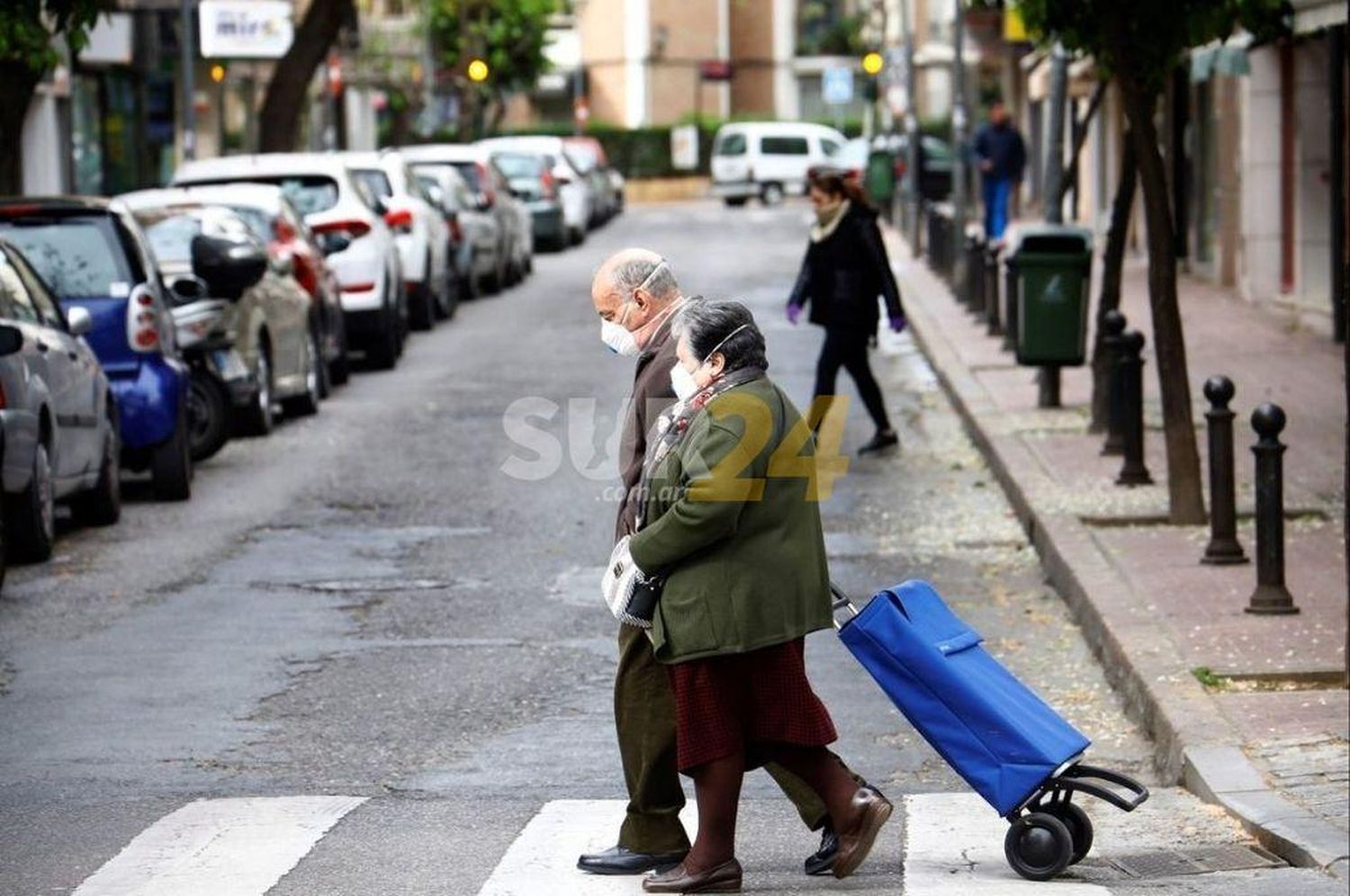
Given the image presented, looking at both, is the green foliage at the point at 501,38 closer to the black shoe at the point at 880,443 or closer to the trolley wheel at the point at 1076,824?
the black shoe at the point at 880,443

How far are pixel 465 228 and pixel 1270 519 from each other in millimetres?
21170

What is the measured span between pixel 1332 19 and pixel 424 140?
55.3 m

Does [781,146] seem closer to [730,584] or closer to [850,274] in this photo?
[850,274]

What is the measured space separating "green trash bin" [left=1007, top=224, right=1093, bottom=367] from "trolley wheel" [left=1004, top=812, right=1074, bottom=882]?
36.7 ft

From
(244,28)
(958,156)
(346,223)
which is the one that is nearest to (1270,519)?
(346,223)

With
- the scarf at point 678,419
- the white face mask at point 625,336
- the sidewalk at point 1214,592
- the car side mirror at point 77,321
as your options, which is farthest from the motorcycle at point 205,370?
the scarf at point 678,419

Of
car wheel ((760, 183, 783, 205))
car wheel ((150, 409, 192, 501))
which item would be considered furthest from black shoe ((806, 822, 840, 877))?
car wheel ((760, 183, 783, 205))

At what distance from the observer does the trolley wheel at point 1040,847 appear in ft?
23.3

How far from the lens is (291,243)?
20328 millimetres

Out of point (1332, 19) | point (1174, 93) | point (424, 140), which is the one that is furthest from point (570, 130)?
point (1332, 19)

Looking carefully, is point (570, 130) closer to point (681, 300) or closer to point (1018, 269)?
point (1018, 269)

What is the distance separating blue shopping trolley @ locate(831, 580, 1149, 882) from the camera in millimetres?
7082

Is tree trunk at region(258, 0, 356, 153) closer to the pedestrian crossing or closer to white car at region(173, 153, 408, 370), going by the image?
white car at region(173, 153, 408, 370)

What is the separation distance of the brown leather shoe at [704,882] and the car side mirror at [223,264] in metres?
10.8
